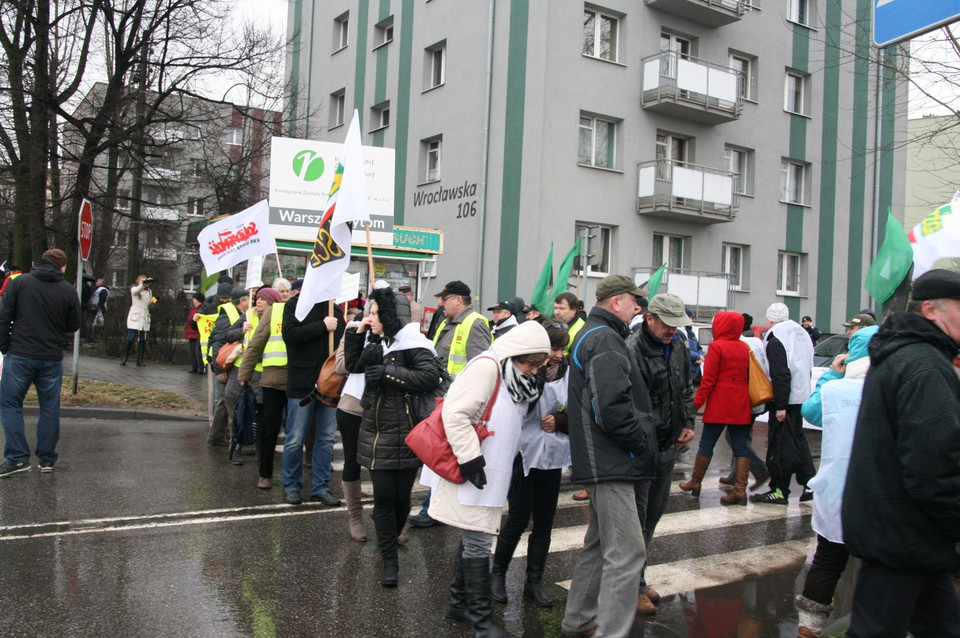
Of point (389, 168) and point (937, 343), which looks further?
point (389, 168)

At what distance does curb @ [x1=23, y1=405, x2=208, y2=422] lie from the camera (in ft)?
34.4

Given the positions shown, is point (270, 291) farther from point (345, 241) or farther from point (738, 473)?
point (738, 473)

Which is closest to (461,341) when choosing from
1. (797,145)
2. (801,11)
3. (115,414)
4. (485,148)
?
(115,414)

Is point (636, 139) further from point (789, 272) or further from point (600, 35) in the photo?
point (789, 272)

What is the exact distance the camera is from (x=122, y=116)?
647 inches

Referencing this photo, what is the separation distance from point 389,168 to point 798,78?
1591 centimetres

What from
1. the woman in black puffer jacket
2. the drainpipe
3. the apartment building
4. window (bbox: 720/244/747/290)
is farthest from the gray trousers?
window (bbox: 720/244/747/290)

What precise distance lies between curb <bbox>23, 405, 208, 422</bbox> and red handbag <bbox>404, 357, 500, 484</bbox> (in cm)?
757

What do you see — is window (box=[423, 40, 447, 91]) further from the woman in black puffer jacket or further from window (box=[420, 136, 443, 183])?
the woman in black puffer jacket

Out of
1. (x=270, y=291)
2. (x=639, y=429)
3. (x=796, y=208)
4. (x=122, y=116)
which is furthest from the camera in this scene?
(x=796, y=208)

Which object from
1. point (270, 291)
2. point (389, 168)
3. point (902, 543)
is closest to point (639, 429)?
point (902, 543)

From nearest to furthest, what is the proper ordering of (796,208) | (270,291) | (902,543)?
(902,543) → (270,291) → (796,208)

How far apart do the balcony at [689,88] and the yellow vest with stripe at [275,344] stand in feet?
53.3

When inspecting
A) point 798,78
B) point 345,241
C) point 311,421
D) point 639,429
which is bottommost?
point 311,421
